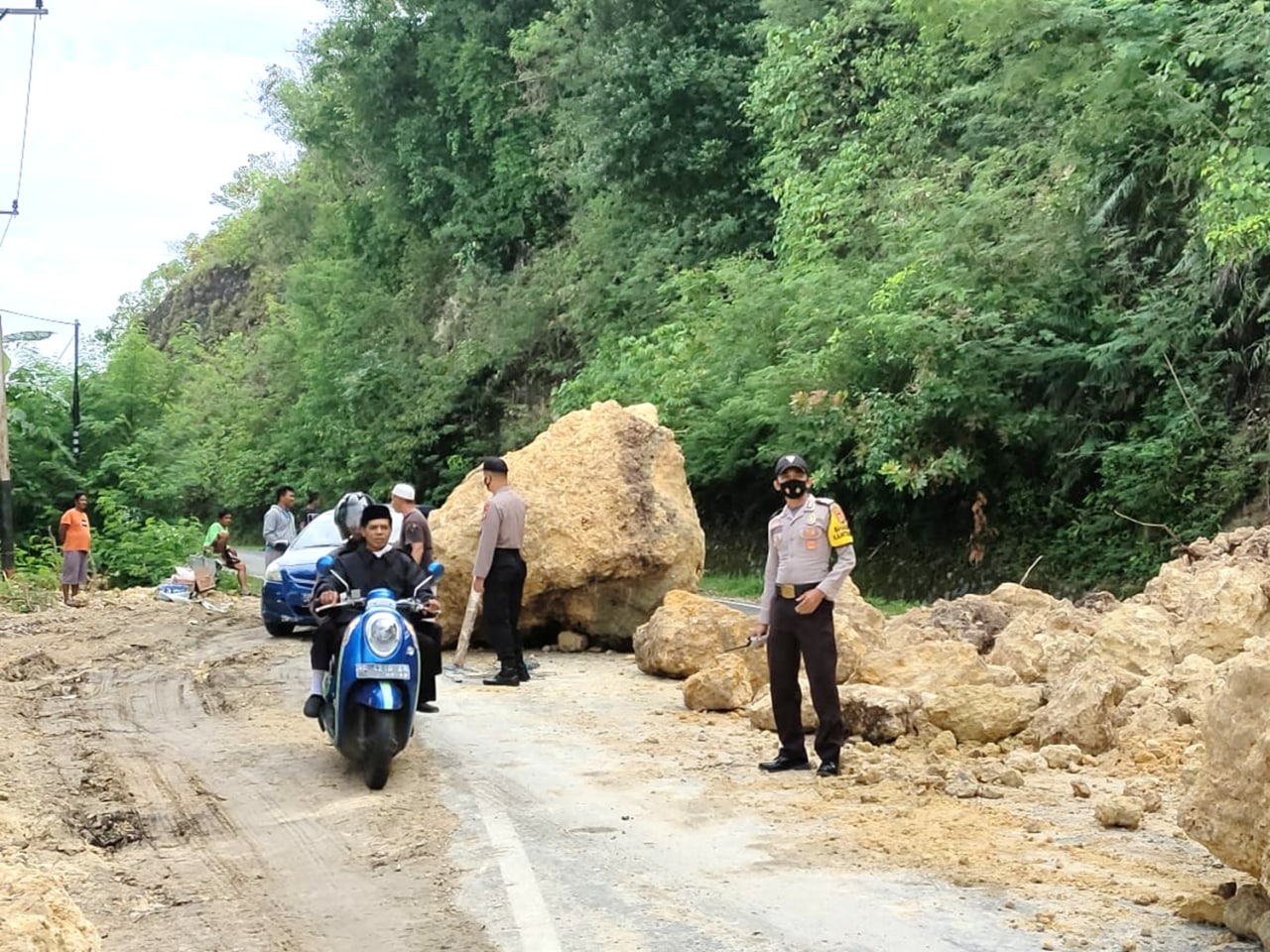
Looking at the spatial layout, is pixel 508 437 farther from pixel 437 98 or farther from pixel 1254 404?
pixel 1254 404

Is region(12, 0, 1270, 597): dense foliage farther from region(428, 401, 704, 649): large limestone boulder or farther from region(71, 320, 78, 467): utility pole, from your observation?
region(428, 401, 704, 649): large limestone boulder

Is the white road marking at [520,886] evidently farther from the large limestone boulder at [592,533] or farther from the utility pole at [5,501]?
the utility pole at [5,501]

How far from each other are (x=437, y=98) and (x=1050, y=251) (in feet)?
82.3

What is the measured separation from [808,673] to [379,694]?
259 centimetres

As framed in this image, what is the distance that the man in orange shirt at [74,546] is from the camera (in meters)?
23.9

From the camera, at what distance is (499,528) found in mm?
12406

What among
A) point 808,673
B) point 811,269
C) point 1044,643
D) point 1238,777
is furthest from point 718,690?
point 811,269

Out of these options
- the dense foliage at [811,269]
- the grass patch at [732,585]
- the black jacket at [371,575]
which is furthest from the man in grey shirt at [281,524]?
the black jacket at [371,575]

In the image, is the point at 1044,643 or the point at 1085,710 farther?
the point at 1044,643

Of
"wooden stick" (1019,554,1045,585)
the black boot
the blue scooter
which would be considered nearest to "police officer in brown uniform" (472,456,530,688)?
the black boot

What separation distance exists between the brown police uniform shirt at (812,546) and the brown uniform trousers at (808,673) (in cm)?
10

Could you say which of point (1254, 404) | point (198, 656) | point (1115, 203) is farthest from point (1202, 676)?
point (1115, 203)

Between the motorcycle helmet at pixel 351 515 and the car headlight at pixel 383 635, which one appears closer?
the car headlight at pixel 383 635

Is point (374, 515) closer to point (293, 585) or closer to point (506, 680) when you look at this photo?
point (506, 680)
